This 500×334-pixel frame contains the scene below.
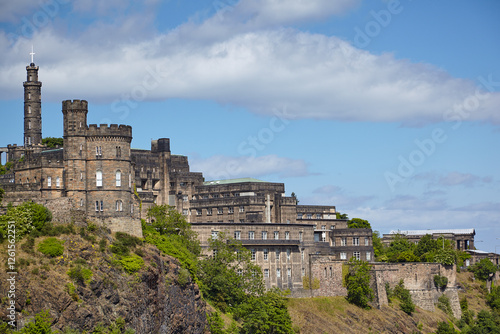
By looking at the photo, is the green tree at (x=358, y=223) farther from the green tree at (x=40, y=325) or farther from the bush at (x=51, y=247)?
the green tree at (x=40, y=325)

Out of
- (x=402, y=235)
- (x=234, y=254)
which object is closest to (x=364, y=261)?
(x=234, y=254)

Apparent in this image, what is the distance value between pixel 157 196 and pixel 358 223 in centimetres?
3926

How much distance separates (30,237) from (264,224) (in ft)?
163

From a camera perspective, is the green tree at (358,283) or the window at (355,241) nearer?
the green tree at (358,283)

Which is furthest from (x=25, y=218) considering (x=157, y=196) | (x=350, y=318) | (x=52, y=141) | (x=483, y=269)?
(x=483, y=269)

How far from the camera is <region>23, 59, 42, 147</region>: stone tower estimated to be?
149 m

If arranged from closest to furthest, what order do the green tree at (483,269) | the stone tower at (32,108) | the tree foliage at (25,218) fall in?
the tree foliage at (25,218) < the stone tower at (32,108) < the green tree at (483,269)

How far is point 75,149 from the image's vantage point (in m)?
100

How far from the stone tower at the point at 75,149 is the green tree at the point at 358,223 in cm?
7439

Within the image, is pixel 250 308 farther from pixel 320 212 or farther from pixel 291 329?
pixel 320 212

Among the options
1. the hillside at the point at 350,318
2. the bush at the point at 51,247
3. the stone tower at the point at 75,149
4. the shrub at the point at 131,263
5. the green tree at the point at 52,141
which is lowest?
the hillside at the point at 350,318

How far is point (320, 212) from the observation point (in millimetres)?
156375

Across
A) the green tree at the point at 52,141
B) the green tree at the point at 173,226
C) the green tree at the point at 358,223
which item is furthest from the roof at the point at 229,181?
the green tree at the point at 173,226

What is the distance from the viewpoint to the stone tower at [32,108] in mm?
148875
